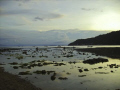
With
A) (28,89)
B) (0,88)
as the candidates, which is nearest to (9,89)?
(0,88)

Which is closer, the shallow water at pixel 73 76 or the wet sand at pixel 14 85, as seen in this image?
the wet sand at pixel 14 85

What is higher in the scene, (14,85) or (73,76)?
(14,85)

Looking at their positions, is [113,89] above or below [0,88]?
below

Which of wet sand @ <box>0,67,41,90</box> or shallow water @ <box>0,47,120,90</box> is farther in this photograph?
shallow water @ <box>0,47,120,90</box>

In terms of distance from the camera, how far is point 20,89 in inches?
553

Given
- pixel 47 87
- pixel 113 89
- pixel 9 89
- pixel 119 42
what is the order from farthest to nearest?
1. pixel 119 42
2. pixel 47 87
3. pixel 113 89
4. pixel 9 89

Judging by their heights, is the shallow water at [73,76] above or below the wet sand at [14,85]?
below

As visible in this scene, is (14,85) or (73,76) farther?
(73,76)

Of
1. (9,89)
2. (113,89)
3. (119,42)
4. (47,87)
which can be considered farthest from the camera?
(119,42)

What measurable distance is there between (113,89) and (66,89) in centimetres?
556

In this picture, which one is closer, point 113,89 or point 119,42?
point 113,89

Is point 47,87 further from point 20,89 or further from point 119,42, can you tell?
point 119,42

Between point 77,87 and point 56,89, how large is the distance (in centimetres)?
271

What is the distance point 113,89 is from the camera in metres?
15.2
